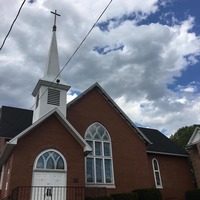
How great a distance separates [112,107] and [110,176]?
5.85 metres

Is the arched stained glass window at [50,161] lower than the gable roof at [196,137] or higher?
lower

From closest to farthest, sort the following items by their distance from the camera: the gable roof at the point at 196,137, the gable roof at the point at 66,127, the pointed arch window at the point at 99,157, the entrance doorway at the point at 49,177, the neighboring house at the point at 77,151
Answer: the entrance doorway at the point at 49,177, the neighboring house at the point at 77,151, the gable roof at the point at 66,127, the pointed arch window at the point at 99,157, the gable roof at the point at 196,137

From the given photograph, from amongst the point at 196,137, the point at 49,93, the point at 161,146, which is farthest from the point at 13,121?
the point at 196,137

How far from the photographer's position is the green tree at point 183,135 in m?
45.2

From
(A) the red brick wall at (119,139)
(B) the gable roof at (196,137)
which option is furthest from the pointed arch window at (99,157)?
(B) the gable roof at (196,137)

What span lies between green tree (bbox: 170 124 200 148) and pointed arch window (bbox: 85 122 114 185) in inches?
1106

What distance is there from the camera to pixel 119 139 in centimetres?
2108

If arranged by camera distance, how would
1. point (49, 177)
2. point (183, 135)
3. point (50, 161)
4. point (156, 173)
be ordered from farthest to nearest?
point (183, 135) → point (156, 173) → point (50, 161) → point (49, 177)

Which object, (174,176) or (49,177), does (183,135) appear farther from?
(49,177)

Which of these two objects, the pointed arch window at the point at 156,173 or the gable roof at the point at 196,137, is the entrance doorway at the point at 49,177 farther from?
the gable roof at the point at 196,137

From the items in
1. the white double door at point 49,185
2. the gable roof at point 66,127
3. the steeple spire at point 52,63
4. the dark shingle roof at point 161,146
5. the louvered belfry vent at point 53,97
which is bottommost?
the white double door at point 49,185

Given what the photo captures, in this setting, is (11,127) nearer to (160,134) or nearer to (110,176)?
(110,176)

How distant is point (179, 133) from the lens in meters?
47.5

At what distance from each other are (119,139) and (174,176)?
7.09 metres
